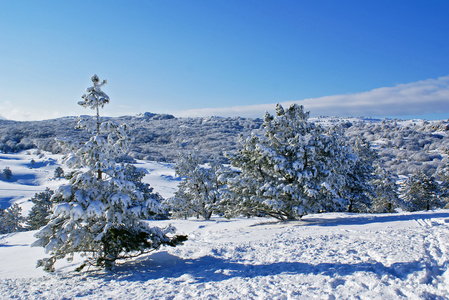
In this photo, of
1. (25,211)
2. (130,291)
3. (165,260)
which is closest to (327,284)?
(130,291)

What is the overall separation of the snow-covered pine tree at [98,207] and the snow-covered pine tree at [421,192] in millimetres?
36155

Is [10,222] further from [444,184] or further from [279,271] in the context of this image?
[444,184]

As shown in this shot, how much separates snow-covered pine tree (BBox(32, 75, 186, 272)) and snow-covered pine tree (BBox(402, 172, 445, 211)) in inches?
1423

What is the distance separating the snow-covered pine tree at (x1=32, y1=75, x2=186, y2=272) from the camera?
8.38 metres

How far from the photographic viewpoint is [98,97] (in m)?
9.45

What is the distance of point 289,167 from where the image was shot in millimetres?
15016

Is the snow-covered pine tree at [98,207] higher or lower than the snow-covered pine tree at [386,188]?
higher

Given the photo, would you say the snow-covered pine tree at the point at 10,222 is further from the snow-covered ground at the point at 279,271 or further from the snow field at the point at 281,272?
the snow field at the point at 281,272

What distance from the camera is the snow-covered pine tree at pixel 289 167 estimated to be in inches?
583

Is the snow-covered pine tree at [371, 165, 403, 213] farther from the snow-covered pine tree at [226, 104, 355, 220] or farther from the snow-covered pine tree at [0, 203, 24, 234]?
the snow-covered pine tree at [0, 203, 24, 234]

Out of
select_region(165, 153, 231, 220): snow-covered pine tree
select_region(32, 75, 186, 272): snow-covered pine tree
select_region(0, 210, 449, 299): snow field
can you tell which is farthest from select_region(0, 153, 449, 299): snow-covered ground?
select_region(165, 153, 231, 220): snow-covered pine tree

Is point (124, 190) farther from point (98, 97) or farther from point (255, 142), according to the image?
point (255, 142)

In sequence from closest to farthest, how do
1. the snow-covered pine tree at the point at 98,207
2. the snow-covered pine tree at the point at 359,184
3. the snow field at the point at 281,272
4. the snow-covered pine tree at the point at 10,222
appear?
the snow field at the point at 281,272
the snow-covered pine tree at the point at 98,207
the snow-covered pine tree at the point at 359,184
the snow-covered pine tree at the point at 10,222

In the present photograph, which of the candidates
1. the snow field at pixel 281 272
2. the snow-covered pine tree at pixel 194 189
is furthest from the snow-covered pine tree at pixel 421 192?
the snow field at pixel 281 272
